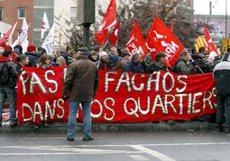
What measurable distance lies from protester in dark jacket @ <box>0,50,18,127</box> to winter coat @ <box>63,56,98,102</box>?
5.63 ft

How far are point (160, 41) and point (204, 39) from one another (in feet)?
23.0

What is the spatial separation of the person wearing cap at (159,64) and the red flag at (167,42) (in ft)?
1.74

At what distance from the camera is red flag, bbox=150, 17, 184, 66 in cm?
1451

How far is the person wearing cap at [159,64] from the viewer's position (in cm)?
1389

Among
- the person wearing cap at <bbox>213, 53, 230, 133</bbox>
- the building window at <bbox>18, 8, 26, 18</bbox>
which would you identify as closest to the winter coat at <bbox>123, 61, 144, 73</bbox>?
Result: the person wearing cap at <bbox>213, 53, 230, 133</bbox>

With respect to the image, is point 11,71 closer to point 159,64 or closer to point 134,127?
point 134,127

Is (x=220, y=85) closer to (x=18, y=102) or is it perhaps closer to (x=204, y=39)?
(x=18, y=102)

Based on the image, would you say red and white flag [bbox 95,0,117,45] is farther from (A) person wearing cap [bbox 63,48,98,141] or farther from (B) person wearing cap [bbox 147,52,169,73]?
(A) person wearing cap [bbox 63,48,98,141]

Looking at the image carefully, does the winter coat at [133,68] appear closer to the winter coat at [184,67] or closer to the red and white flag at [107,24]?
the winter coat at [184,67]

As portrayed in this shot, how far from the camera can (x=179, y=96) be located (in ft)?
45.5

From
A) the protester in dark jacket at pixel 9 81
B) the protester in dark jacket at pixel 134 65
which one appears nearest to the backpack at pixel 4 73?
the protester in dark jacket at pixel 9 81

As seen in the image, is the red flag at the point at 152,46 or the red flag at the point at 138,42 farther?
the red flag at the point at 138,42

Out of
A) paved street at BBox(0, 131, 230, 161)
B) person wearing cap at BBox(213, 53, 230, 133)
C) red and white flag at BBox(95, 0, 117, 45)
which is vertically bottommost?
paved street at BBox(0, 131, 230, 161)

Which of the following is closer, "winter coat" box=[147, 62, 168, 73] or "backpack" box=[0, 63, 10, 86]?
"backpack" box=[0, 63, 10, 86]
